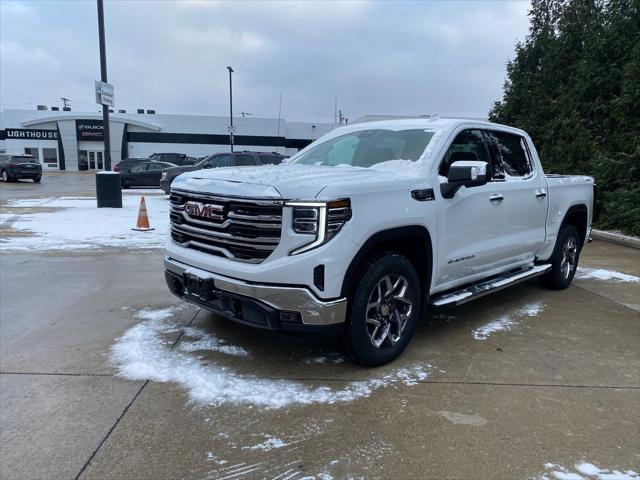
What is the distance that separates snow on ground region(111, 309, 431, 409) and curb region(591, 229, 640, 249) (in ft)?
27.0

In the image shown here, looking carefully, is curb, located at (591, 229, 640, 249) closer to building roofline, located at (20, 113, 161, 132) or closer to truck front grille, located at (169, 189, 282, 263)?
truck front grille, located at (169, 189, 282, 263)

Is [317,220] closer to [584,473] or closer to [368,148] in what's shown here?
[368,148]

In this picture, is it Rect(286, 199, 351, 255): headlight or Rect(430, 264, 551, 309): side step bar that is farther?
Rect(430, 264, 551, 309): side step bar

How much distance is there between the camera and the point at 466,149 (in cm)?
461

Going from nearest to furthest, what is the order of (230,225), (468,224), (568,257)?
(230,225)
(468,224)
(568,257)

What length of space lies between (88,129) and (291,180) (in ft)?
185

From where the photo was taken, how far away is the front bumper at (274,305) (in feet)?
10.7

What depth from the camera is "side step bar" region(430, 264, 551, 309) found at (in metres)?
4.14

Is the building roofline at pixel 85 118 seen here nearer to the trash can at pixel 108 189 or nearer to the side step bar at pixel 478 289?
the trash can at pixel 108 189

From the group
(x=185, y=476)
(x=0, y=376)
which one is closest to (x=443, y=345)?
(x=185, y=476)

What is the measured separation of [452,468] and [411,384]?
3.16 feet

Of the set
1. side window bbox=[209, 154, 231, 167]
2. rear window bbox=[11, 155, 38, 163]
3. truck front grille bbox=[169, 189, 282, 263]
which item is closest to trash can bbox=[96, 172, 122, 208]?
side window bbox=[209, 154, 231, 167]

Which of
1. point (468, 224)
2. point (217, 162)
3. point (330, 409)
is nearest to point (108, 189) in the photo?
point (217, 162)

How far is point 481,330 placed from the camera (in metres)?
4.72
